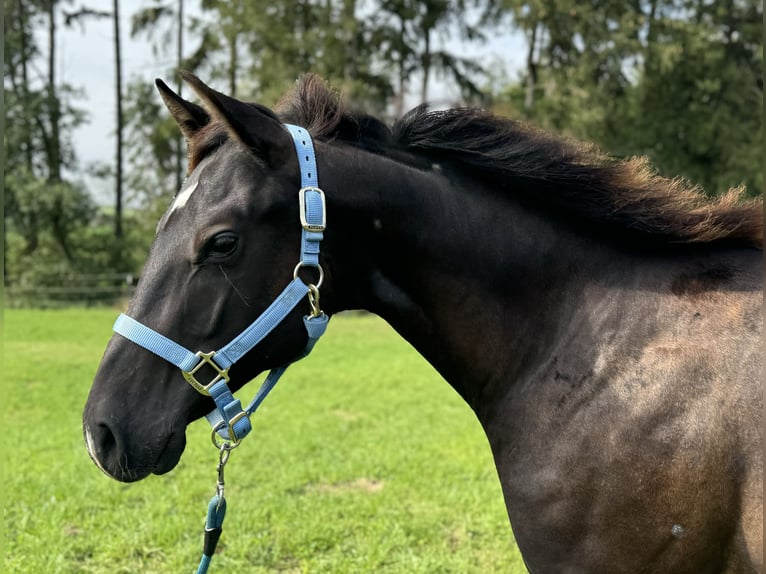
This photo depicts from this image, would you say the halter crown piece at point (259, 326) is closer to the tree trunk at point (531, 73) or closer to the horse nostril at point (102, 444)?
the horse nostril at point (102, 444)

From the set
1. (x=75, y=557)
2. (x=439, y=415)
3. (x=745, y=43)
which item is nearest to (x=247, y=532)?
(x=75, y=557)

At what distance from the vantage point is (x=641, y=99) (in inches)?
843

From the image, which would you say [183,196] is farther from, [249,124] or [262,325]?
[262,325]

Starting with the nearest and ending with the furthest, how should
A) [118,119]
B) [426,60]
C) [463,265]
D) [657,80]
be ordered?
[463,265], [657,80], [426,60], [118,119]

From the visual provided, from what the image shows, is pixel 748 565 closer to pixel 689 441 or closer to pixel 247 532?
pixel 689 441

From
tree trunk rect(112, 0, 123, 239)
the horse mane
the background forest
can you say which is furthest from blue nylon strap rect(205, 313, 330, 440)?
tree trunk rect(112, 0, 123, 239)

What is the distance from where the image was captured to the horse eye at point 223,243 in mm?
1765

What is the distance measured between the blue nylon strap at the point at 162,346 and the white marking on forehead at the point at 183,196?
1.17 feet

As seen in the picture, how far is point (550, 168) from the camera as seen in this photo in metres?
2.00

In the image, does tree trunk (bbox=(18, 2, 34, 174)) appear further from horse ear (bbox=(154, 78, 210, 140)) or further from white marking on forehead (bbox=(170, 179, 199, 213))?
white marking on forehead (bbox=(170, 179, 199, 213))

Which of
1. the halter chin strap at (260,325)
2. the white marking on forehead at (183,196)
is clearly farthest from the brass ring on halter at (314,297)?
the white marking on forehead at (183,196)

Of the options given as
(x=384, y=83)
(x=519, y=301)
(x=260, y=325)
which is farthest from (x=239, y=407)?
(x=384, y=83)

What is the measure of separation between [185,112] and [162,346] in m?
0.77

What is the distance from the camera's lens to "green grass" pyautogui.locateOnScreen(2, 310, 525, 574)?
412 cm
